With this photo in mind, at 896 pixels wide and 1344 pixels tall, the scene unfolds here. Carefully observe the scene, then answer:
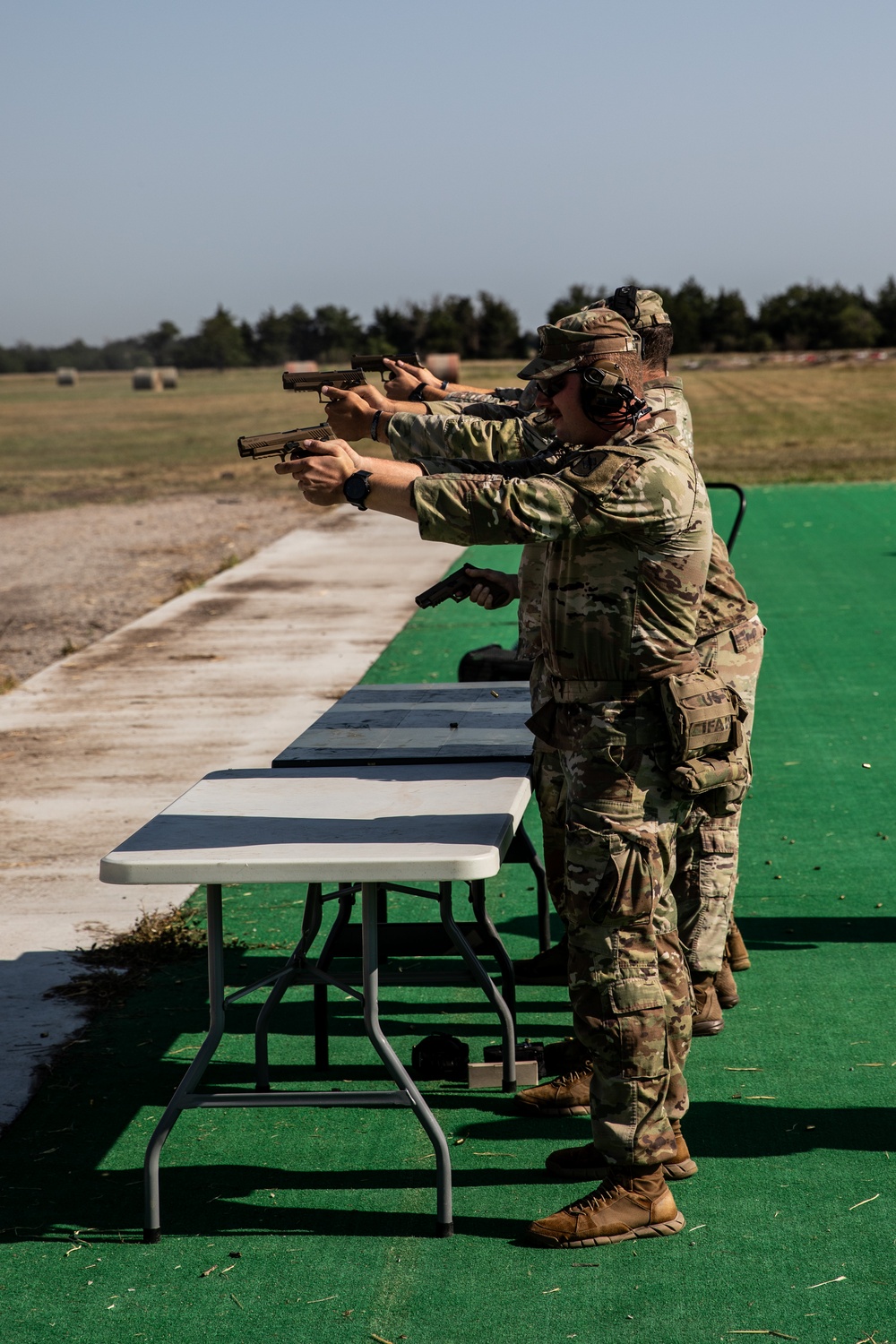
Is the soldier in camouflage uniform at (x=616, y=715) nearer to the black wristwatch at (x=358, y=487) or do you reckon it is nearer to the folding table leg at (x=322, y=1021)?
the black wristwatch at (x=358, y=487)

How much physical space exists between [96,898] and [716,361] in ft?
247

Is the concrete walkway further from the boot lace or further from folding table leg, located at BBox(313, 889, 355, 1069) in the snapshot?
the boot lace

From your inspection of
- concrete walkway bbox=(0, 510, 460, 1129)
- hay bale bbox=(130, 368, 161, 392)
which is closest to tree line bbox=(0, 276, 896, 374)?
hay bale bbox=(130, 368, 161, 392)

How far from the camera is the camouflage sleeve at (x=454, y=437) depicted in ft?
12.2

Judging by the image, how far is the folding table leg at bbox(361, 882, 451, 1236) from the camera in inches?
121

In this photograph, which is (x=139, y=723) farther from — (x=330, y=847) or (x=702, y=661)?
(x=330, y=847)

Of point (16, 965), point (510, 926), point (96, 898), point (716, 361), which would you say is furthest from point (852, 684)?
point (716, 361)

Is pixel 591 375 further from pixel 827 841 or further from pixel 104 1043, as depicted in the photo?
pixel 827 841

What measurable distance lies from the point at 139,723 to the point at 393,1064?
5.37 metres

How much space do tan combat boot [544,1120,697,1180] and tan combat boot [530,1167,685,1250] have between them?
0.22m

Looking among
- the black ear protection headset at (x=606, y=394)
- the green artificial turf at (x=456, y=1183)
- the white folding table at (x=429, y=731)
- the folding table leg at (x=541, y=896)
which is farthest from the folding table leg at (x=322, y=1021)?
the black ear protection headset at (x=606, y=394)

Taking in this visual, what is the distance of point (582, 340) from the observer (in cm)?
291

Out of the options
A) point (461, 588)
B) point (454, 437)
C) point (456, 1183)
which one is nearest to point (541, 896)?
point (461, 588)

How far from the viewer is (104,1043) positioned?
4164 mm
